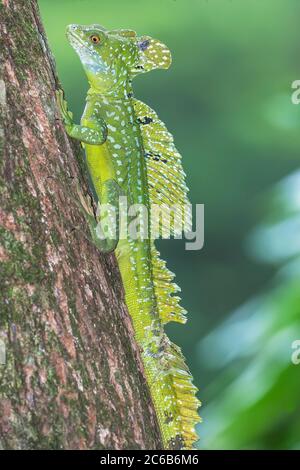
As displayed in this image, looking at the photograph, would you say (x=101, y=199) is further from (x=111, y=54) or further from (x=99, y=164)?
(x=111, y=54)

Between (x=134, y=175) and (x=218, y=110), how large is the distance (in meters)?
3.03

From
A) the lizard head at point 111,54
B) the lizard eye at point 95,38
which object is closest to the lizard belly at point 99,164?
the lizard head at point 111,54

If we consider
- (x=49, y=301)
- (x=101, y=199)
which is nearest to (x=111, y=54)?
(x=101, y=199)

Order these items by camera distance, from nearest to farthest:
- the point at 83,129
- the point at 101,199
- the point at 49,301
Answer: the point at 49,301 < the point at 83,129 < the point at 101,199

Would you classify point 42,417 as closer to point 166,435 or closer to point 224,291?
point 166,435

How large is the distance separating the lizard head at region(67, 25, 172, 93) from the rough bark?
56cm

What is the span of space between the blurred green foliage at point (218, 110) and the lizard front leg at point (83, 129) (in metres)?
2.39

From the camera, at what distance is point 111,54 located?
2.75 m

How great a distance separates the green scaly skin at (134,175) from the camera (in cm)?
237

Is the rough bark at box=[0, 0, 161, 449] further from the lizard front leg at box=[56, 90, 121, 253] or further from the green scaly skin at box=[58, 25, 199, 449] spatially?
the green scaly skin at box=[58, 25, 199, 449]

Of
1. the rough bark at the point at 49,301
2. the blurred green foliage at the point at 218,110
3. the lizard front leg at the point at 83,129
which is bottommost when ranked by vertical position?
the rough bark at the point at 49,301

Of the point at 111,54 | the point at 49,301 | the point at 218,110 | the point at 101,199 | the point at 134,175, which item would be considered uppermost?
the point at 218,110

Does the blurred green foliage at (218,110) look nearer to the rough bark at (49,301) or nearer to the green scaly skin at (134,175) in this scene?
the green scaly skin at (134,175)
